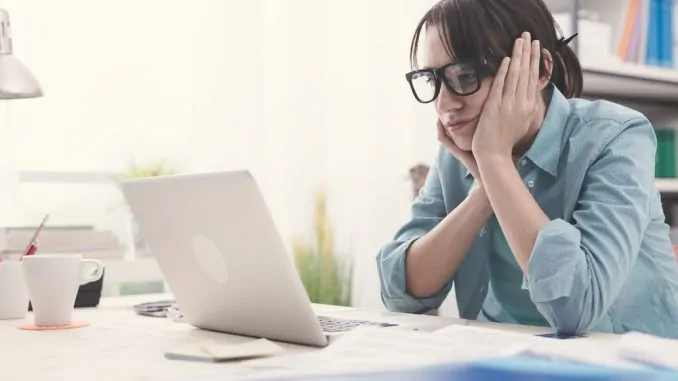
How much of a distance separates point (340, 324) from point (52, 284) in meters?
0.42

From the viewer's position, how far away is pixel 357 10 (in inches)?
105

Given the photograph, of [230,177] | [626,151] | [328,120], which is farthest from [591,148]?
[328,120]

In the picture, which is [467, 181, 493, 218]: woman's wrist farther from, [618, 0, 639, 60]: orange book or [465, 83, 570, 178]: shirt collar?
[618, 0, 639, 60]: orange book

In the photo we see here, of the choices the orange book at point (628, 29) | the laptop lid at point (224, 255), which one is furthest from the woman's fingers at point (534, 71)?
the orange book at point (628, 29)

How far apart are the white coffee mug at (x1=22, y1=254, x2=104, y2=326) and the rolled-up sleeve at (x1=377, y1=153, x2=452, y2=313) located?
0.52 m

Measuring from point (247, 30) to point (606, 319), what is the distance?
149cm

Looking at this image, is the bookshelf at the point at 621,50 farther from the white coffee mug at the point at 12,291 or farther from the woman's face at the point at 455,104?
the white coffee mug at the point at 12,291

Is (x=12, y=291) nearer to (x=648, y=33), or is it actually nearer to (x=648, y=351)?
(x=648, y=351)

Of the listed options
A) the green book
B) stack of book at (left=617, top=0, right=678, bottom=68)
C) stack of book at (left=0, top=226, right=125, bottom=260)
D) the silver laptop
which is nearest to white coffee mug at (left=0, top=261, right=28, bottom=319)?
the silver laptop

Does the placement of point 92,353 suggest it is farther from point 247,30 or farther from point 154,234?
point 247,30

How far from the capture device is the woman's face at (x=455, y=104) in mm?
1376

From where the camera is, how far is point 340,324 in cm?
118

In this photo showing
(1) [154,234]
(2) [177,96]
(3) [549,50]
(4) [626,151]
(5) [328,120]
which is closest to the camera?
(1) [154,234]

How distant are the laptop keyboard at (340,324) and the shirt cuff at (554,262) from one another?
0.21 metres
